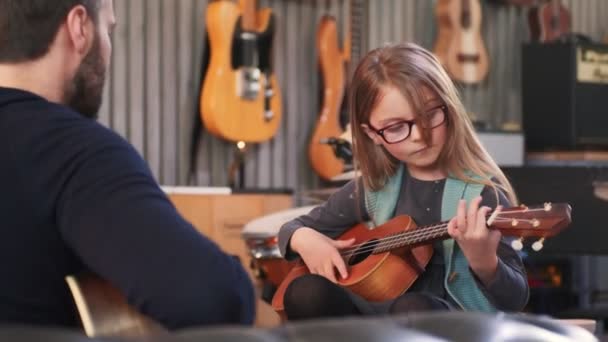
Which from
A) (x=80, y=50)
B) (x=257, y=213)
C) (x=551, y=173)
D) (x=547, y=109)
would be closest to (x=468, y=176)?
(x=80, y=50)

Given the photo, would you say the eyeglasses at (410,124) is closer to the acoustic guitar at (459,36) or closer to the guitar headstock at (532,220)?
the guitar headstock at (532,220)

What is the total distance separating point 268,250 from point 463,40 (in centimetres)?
253

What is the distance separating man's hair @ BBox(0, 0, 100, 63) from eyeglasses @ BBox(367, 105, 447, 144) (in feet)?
2.37

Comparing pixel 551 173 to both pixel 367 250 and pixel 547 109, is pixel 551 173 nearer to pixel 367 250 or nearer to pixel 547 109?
pixel 367 250

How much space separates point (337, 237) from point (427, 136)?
386mm

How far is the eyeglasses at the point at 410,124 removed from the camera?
5.53ft

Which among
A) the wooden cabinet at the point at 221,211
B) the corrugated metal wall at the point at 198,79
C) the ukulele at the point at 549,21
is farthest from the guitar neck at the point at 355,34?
the ukulele at the point at 549,21

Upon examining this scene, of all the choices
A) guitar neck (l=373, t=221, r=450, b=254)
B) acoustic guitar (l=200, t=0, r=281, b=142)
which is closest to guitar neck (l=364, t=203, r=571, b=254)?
guitar neck (l=373, t=221, r=450, b=254)

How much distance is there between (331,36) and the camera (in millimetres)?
4344

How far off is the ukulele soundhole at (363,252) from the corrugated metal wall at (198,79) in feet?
7.82

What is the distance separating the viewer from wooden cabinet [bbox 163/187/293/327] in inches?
147

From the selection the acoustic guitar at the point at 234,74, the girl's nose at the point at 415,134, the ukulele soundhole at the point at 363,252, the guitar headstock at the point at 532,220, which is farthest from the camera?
the acoustic guitar at the point at 234,74

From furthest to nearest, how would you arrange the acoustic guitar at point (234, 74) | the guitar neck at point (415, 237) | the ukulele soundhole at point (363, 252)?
the acoustic guitar at point (234, 74)
the ukulele soundhole at point (363, 252)
the guitar neck at point (415, 237)

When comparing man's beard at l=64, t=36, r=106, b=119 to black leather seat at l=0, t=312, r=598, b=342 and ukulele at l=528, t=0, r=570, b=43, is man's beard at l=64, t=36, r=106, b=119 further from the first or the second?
ukulele at l=528, t=0, r=570, b=43
